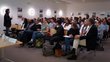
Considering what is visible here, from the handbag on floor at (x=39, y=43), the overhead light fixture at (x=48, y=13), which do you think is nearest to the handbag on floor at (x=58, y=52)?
the handbag on floor at (x=39, y=43)

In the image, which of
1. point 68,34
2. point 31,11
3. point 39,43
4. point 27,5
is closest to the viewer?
point 68,34

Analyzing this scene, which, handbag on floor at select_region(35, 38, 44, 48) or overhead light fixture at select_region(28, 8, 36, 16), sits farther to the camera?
overhead light fixture at select_region(28, 8, 36, 16)

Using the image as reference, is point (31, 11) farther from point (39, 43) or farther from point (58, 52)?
point (58, 52)

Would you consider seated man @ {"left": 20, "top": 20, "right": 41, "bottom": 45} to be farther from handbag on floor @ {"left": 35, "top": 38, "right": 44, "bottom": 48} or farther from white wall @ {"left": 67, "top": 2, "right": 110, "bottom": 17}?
white wall @ {"left": 67, "top": 2, "right": 110, "bottom": 17}

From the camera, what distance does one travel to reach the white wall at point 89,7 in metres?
15.8

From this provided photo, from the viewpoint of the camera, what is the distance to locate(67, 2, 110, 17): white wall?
623 inches

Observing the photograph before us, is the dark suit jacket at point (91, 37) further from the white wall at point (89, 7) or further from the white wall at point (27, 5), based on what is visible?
the white wall at point (89, 7)

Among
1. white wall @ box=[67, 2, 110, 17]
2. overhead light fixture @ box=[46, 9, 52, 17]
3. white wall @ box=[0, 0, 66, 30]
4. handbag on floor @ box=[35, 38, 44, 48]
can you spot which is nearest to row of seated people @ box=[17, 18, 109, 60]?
handbag on floor @ box=[35, 38, 44, 48]

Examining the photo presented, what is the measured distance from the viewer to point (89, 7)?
1672cm

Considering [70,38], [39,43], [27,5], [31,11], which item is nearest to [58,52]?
[70,38]

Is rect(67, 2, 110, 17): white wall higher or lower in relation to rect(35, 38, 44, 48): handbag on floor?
higher

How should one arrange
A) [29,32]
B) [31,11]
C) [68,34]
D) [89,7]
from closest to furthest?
[68,34]
[29,32]
[31,11]
[89,7]

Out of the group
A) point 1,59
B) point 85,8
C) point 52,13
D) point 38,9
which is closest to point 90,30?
point 1,59

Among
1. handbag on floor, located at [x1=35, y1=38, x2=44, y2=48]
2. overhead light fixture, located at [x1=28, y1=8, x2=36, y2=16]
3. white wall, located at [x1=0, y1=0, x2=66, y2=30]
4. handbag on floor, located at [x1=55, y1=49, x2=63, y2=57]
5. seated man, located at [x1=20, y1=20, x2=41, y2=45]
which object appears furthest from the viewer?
overhead light fixture, located at [x1=28, y1=8, x2=36, y2=16]
